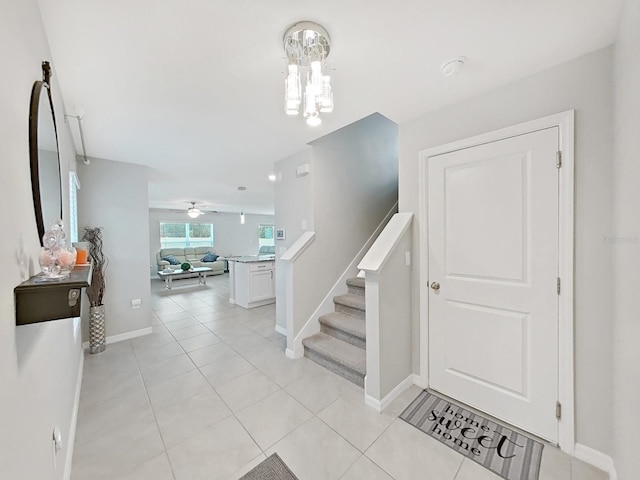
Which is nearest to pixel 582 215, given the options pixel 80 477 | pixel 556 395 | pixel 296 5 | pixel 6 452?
pixel 556 395

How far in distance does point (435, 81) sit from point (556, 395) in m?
2.14

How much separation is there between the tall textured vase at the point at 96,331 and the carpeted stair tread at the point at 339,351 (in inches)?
94.1

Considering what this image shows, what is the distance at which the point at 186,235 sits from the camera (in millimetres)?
9867

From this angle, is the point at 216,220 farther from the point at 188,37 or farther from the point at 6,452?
the point at 6,452

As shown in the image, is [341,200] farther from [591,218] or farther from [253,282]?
[253,282]

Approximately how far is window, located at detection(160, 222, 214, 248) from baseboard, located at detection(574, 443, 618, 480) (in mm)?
10454

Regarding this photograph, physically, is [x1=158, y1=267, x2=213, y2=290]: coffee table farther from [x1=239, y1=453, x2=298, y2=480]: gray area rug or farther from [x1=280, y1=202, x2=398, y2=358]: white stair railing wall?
[x1=239, y1=453, x2=298, y2=480]: gray area rug

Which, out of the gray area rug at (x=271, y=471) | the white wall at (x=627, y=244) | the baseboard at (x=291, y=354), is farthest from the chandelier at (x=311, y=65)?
the baseboard at (x=291, y=354)

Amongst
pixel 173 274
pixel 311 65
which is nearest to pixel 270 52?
pixel 311 65

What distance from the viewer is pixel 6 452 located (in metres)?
0.67

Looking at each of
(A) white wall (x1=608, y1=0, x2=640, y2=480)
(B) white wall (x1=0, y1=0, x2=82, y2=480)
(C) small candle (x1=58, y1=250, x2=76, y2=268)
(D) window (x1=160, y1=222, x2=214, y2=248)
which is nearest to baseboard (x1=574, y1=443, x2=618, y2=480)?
(A) white wall (x1=608, y1=0, x2=640, y2=480)

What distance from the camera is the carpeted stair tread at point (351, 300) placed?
287 cm

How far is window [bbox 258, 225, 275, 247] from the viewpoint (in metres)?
11.8

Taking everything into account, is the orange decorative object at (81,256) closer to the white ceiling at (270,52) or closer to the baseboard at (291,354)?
the white ceiling at (270,52)
